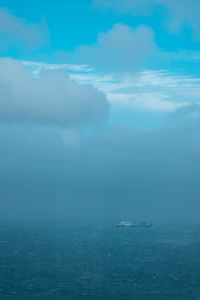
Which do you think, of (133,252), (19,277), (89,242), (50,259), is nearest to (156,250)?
(133,252)

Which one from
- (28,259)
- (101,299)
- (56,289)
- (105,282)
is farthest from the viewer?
(28,259)

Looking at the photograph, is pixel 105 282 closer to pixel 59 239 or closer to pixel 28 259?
pixel 28 259

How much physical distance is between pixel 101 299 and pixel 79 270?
79.1 feet

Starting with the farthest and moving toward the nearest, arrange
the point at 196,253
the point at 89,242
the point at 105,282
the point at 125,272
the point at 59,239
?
the point at 59,239 → the point at 89,242 → the point at 196,253 → the point at 125,272 → the point at 105,282

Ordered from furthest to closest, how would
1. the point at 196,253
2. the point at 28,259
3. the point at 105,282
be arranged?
the point at 196,253, the point at 28,259, the point at 105,282

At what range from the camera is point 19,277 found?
88000 millimetres

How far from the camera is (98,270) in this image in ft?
314

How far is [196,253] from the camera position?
4815 inches

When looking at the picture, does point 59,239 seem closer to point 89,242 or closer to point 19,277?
point 89,242

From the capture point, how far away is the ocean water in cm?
7619

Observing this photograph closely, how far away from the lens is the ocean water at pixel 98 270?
76.2 metres

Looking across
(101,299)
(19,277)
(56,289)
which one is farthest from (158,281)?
(19,277)

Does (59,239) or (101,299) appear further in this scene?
(59,239)

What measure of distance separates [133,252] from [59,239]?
1754 inches
